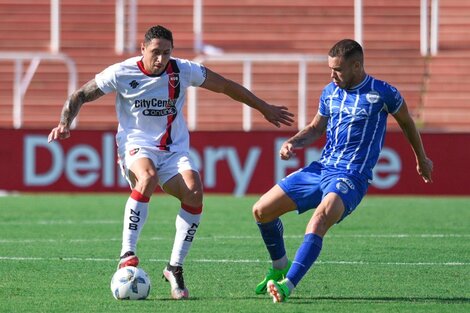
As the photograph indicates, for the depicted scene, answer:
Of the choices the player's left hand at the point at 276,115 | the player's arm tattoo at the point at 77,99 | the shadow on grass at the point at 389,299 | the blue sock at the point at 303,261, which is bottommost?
the shadow on grass at the point at 389,299

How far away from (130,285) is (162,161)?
1.16 metres

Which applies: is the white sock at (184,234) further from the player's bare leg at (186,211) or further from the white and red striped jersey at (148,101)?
the white and red striped jersey at (148,101)

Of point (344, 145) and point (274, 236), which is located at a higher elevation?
point (344, 145)

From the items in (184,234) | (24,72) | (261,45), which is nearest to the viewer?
(184,234)

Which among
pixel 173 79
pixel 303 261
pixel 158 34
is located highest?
pixel 158 34

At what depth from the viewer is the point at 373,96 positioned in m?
8.77

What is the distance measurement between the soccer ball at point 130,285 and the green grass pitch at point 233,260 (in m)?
0.10

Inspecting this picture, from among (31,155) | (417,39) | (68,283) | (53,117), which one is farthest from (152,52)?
(417,39)

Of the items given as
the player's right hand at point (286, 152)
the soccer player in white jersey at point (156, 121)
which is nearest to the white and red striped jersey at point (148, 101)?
the soccer player in white jersey at point (156, 121)

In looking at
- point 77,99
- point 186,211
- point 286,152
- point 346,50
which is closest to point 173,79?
point 77,99

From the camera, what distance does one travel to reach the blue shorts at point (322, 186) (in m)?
8.55

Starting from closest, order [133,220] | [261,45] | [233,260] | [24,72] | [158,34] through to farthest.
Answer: [133,220], [158,34], [233,260], [24,72], [261,45]

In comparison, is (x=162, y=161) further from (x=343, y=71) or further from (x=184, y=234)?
(x=343, y=71)

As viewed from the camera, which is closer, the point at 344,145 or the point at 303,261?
the point at 303,261
